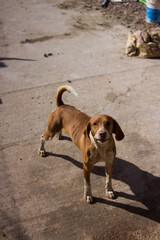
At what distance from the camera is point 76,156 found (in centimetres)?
501

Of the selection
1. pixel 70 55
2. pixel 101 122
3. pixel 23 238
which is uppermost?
pixel 101 122

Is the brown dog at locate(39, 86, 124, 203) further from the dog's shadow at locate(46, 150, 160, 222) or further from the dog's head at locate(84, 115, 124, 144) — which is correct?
the dog's shadow at locate(46, 150, 160, 222)

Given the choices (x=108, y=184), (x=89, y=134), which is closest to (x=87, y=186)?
(x=108, y=184)

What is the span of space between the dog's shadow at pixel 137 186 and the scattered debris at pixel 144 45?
156 inches

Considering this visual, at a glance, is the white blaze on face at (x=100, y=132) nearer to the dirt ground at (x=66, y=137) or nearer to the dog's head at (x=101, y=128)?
the dog's head at (x=101, y=128)

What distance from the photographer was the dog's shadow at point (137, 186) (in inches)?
161

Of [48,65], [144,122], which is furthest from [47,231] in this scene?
[48,65]

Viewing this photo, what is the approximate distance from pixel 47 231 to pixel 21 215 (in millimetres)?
469

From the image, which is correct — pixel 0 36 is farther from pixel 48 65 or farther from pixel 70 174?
pixel 70 174

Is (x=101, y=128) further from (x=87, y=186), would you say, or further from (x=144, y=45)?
(x=144, y=45)

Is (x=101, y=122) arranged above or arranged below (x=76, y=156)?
above

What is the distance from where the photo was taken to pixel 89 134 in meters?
3.82

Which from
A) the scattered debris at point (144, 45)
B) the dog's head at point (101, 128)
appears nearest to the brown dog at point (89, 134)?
the dog's head at point (101, 128)

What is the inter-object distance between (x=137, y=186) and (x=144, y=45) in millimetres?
4506
